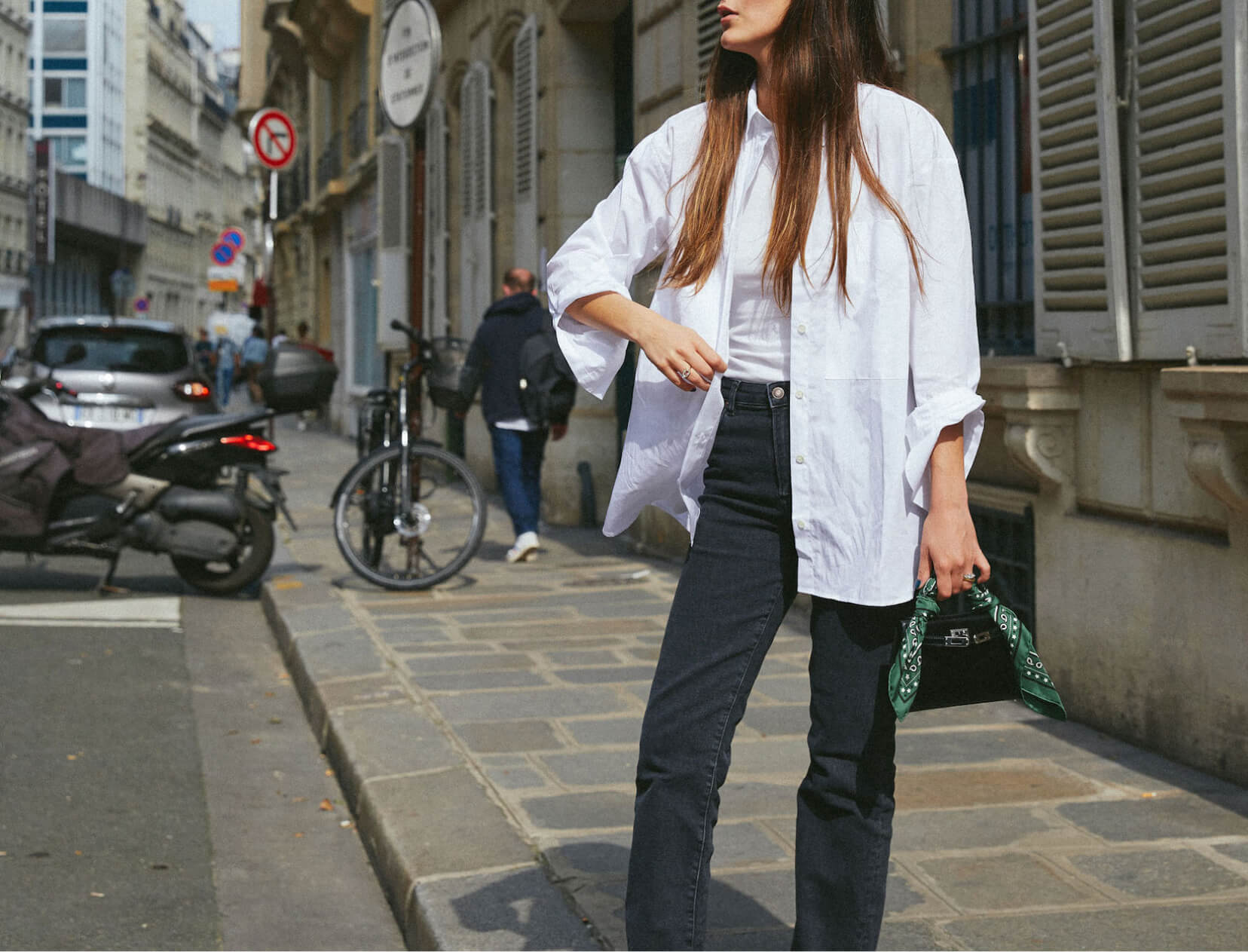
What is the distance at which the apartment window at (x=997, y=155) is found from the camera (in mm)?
5992

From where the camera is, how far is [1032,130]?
5398 mm

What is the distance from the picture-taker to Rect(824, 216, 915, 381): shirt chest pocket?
238 cm

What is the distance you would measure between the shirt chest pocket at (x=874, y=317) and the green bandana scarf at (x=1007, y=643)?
32 centimetres

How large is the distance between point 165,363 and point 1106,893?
33.1 ft

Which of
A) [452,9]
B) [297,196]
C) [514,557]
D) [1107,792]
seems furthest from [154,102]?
[1107,792]

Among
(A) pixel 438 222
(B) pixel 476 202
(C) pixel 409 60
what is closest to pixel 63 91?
(A) pixel 438 222

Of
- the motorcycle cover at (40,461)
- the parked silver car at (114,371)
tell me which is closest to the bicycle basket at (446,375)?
the motorcycle cover at (40,461)

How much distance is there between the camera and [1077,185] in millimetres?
5164

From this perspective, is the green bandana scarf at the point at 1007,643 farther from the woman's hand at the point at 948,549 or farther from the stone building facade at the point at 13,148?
the stone building facade at the point at 13,148

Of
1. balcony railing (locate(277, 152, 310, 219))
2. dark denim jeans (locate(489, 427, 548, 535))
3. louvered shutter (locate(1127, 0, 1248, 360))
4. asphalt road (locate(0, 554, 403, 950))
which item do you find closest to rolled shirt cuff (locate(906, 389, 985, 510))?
asphalt road (locate(0, 554, 403, 950))

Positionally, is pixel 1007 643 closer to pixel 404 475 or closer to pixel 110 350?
pixel 404 475

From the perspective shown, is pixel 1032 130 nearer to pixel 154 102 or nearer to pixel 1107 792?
pixel 1107 792

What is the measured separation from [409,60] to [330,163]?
20657 millimetres

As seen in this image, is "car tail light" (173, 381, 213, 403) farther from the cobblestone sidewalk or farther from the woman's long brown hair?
the woman's long brown hair
